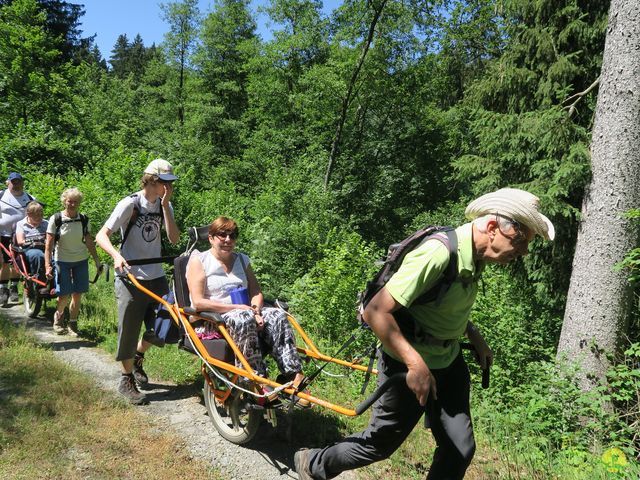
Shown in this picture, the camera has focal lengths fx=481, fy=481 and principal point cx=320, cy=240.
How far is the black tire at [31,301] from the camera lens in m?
7.72

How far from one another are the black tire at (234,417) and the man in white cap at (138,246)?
2.92 feet

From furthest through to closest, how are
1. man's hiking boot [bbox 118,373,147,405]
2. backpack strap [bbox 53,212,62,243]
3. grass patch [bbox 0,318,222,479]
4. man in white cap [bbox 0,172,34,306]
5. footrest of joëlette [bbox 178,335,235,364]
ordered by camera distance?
man in white cap [bbox 0,172,34,306], backpack strap [bbox 53,212,62,243], man's hiking boot [bbox 118,373,147,405], footrest of joëlette [bbox 178,335,235,364], grass patch [bbox 0,318,222,479]

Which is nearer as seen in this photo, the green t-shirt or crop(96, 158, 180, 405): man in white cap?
the green t-shirt

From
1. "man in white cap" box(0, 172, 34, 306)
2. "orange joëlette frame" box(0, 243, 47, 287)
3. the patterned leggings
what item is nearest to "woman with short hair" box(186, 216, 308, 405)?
the patterned leggings

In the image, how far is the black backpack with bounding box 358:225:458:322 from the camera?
2.41 meters

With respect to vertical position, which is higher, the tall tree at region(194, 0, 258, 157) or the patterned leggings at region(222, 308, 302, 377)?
the tall tree at region(194, 0, 258, 157)

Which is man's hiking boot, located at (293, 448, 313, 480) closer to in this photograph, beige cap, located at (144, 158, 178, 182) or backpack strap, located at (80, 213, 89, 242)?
beige cap, located at (144, 158, 178, 182)

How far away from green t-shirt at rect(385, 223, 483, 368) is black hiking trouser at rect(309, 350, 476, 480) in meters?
0.15

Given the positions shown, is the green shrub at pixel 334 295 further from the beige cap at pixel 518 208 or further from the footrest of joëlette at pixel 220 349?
the beige cap at pixel 518 208

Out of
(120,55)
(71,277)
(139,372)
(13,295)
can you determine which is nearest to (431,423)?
(139,372)

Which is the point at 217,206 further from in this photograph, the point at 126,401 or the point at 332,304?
the point at 126,401

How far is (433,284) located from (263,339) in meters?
2.02

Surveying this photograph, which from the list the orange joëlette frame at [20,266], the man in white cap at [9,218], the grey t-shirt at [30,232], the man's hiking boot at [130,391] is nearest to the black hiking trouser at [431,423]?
the man's hiking boot at [130,391]

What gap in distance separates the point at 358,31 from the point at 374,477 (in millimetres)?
18641
